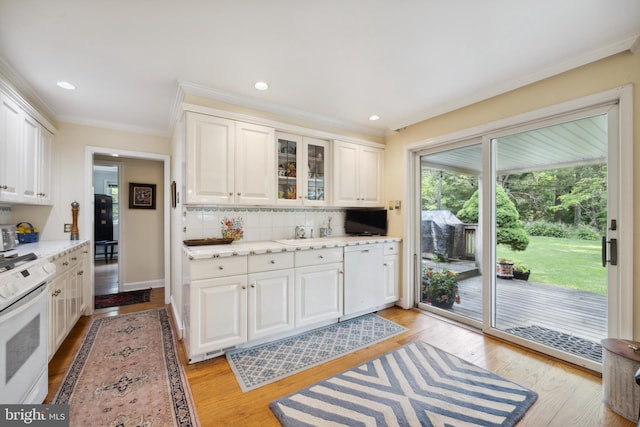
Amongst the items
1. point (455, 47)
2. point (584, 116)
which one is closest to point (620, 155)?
point (584, 116)

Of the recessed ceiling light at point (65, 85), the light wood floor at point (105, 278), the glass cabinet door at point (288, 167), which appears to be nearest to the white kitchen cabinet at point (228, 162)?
the glass cabinet door at point (288, 167)

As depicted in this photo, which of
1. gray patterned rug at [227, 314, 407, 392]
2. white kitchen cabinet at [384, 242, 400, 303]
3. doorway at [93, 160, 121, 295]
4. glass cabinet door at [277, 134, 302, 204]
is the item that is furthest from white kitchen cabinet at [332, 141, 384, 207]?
Answer: doorway at [93, 160, 121, 295]

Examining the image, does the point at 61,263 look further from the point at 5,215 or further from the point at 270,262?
the point at 270,262

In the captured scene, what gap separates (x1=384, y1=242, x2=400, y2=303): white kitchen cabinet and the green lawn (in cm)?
114

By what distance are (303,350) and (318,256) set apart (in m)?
0.89

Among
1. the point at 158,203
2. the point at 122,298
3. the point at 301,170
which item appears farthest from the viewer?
the point at 158,203

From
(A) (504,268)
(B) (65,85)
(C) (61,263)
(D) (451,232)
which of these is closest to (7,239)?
(C) (61,263)

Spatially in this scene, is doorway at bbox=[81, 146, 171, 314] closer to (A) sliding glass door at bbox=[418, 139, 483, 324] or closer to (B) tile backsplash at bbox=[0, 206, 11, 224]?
(B) tile backsplash at bbox=[0, 206, 11, 224]

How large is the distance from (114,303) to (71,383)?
2.04m

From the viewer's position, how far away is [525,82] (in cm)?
234

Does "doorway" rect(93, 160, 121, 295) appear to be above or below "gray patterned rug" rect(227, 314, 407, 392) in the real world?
above

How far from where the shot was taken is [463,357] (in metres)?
2.33

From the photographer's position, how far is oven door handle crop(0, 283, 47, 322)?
130 centimetres

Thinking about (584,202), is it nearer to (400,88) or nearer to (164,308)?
(400,88)
